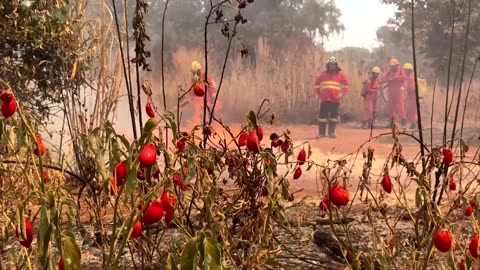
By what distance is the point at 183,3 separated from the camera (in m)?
26.5

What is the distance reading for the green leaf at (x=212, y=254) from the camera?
101 cm

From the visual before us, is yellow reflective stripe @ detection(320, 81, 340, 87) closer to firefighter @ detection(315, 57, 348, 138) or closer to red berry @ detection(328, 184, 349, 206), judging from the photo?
firefighter @ detection(315, 57, 348, 138)

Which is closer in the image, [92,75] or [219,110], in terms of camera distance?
[92,75]

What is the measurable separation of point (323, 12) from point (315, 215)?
82.6ft

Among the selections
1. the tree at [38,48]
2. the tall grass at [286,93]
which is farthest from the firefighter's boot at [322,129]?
the tree at [38,48]

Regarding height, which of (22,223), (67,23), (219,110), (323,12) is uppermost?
(323,12)

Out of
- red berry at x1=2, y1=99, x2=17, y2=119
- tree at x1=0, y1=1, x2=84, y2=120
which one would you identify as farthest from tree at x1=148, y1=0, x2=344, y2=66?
red berry at x1=2, y1=99, x2=17, y2=119

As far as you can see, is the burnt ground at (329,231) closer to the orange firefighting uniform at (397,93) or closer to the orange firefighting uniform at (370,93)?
the orange firefighting uniform at (370,93)

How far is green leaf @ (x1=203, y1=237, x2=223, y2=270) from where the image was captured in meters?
1.01

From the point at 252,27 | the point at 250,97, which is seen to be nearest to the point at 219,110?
the point at 250,97

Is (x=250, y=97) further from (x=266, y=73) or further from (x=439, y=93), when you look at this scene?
(x=439, y=93)

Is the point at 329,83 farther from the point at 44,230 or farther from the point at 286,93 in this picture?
the point at 44,230

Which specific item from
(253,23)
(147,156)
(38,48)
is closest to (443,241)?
(147,156)

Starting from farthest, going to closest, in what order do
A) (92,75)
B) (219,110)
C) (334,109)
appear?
(219,110) → (334,109) → (92,75)
